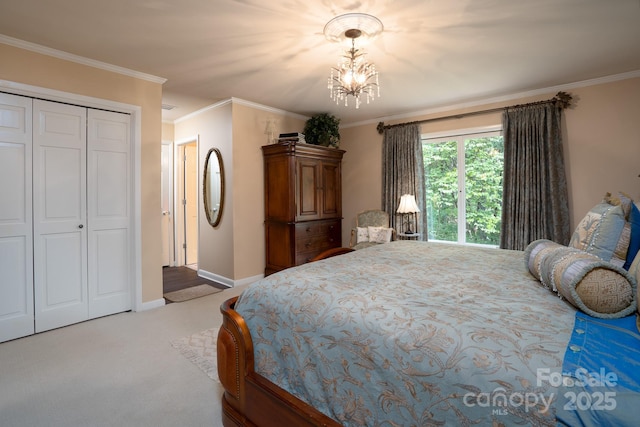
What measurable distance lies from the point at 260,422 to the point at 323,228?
374 centimetres

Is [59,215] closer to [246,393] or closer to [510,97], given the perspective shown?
[246,393]

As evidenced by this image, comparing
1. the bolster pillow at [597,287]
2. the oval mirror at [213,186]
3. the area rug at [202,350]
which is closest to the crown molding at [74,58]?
the oval mirror at [213,186]

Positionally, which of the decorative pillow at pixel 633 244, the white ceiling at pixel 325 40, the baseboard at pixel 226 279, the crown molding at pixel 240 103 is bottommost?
the baseboard at pixel 226 279

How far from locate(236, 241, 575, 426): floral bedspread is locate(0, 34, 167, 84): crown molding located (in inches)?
118

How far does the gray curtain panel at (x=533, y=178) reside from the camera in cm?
379

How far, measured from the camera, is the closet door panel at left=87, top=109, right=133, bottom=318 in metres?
3.26

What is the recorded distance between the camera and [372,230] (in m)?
4.79

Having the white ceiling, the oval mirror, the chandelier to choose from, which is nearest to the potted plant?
the white ceiling

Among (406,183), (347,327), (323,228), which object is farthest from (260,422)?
(406,183)

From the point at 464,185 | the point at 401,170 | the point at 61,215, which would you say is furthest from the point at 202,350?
the point at 464,185

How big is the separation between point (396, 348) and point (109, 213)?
3.37 m

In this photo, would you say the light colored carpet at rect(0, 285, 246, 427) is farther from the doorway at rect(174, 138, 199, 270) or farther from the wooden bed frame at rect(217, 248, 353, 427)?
the doorway at rect(174, 138, 199, 270)

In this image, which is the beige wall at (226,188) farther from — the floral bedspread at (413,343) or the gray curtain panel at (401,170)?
the floral bedspread at (413,343)

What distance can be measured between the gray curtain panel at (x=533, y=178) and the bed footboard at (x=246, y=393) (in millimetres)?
3725
